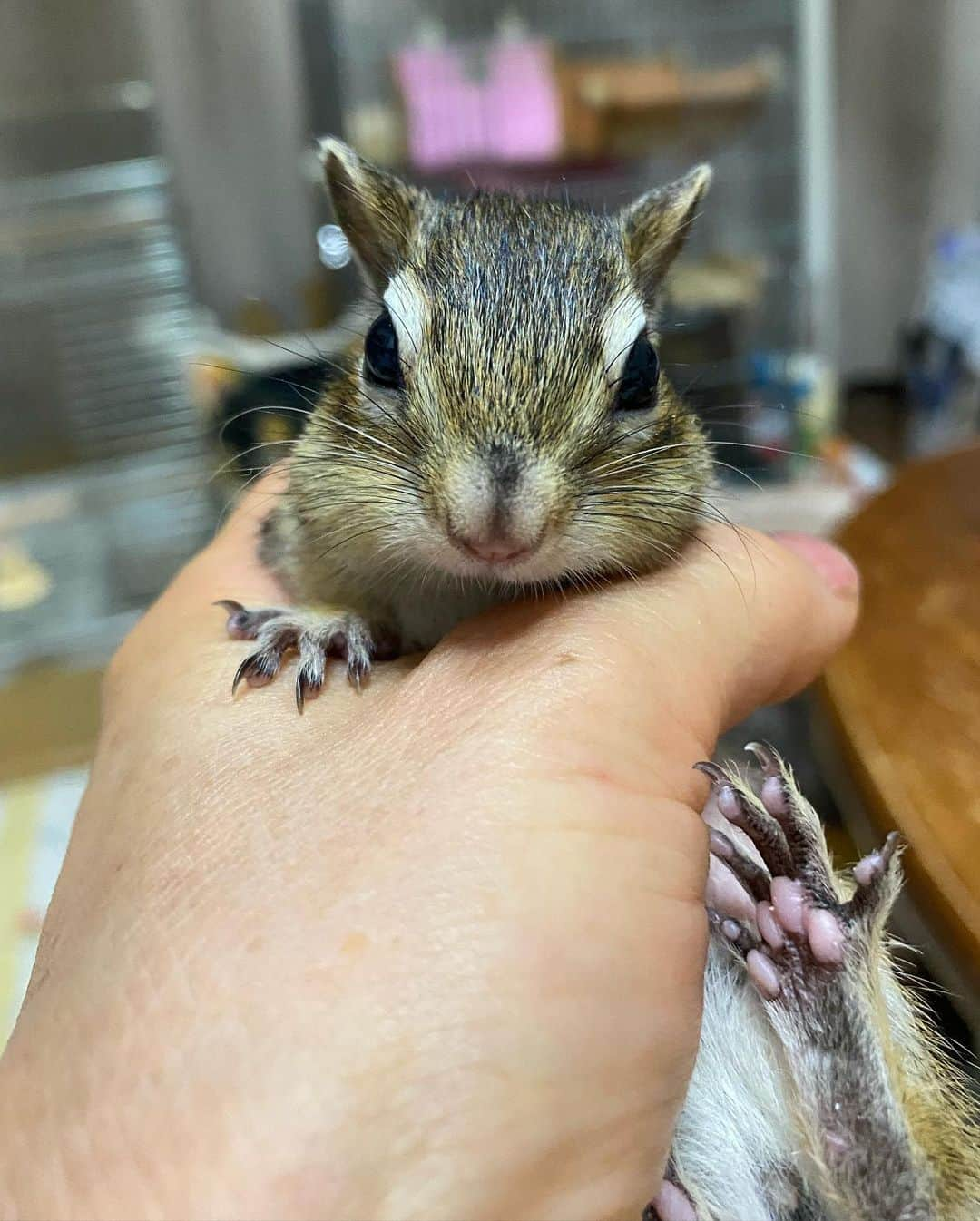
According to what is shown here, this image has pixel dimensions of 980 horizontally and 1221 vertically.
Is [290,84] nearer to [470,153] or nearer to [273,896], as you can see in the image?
[470,153]

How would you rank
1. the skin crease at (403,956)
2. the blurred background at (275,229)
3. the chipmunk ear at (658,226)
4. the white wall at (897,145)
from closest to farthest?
the skin crease at (403,956), the chipmunk ear at (658,226), the blurred background at (275,229), the white wall at (897,145)

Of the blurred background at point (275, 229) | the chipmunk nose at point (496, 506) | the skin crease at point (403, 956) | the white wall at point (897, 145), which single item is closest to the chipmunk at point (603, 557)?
the chipmunk nose at point (496, 506)

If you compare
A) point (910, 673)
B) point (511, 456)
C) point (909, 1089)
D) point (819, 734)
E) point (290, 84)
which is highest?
point (290, 84)

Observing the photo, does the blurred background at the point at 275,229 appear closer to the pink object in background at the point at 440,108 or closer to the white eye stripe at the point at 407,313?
the pink object in background at the point at 440,108

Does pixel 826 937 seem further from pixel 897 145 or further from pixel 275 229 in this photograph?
pixel 897 145

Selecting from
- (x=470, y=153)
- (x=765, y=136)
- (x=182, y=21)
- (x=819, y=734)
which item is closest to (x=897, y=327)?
(x=765, y=136)
